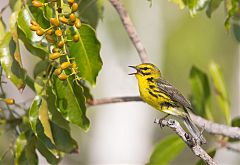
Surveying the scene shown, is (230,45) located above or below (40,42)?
below

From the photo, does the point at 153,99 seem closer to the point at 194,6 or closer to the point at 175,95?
the point at 175,95

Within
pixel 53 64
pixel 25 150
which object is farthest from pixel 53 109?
pixel 25 150

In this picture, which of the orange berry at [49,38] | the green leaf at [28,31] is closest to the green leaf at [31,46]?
the green leaf at [28,31]

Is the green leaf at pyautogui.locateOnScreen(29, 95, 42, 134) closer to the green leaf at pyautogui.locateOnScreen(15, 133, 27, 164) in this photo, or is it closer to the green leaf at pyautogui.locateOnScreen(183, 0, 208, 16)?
the green leaf at pyautogui.locateOnScreen(15, 133, 27, 164)

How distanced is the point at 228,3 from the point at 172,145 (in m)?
1.02

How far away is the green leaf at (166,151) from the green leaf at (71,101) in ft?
2.89

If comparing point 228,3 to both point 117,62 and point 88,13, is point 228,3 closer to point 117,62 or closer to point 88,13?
point 88,13

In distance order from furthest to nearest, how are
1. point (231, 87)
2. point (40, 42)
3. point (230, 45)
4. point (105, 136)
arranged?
1. point (230, 45)
2. point (231, 87)
3. point (105, 136)
4. point (40, 42)

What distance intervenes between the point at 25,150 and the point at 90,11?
2.54ft

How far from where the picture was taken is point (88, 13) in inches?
135

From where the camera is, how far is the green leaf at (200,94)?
4.05 m

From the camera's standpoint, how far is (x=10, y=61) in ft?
9.12

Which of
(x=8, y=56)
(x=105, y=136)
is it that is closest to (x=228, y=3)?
(x=8, y=56)

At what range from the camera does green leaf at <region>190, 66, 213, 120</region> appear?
13.3 feet
